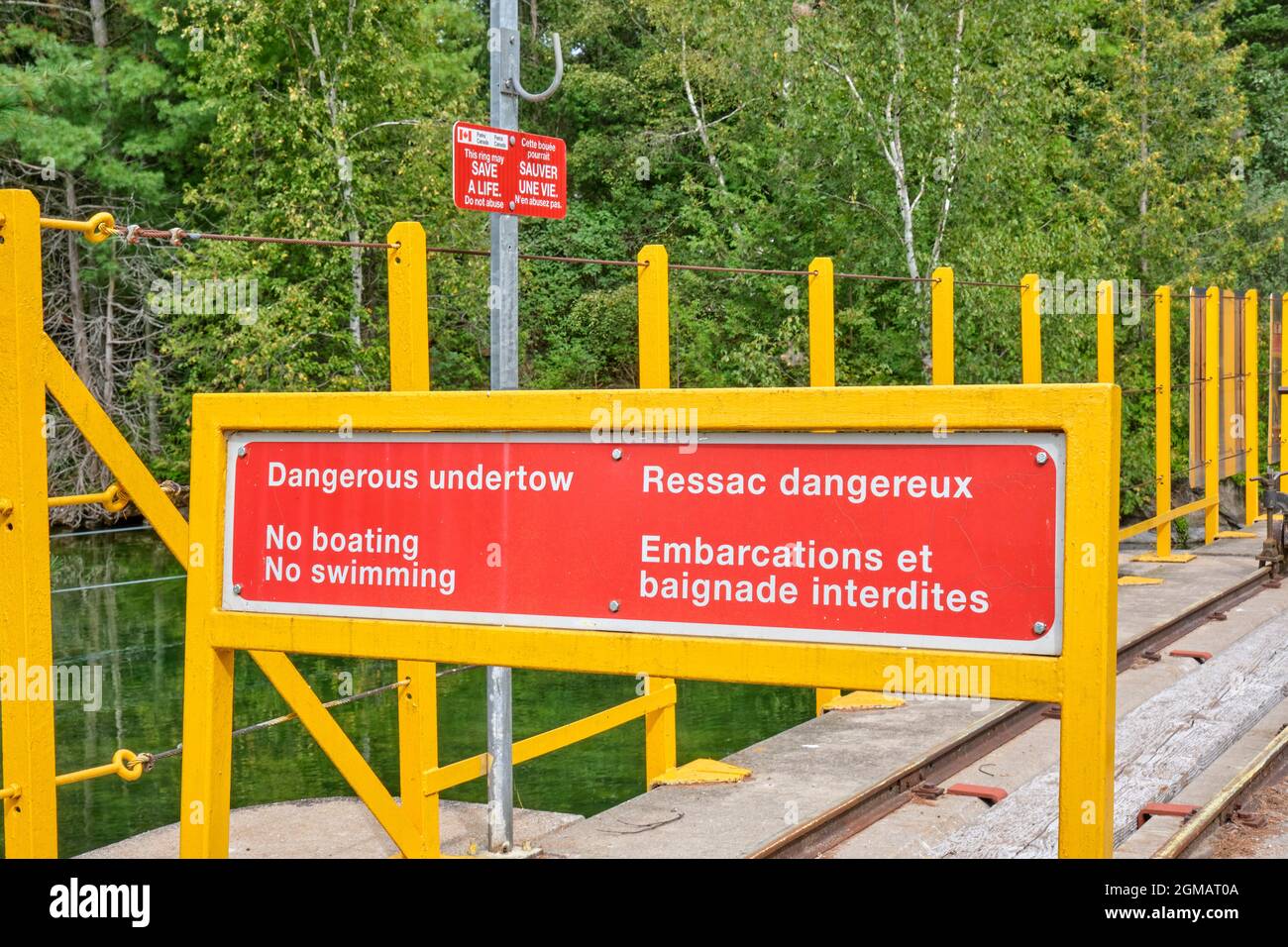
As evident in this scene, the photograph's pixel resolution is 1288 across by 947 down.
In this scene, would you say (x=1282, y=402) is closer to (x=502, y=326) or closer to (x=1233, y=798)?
(x=1233, y=798)

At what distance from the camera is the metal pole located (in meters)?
5.89

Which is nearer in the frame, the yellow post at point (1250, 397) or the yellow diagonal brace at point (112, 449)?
the yellow diagonal brace at point (112, 449)

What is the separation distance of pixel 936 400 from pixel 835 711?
21.6ft

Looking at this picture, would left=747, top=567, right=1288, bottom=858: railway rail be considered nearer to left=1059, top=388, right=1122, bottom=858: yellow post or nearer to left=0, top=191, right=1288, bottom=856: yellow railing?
left=0, top=191, right=1288, bottom=856: yellow railing

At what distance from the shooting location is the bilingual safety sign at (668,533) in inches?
86.0

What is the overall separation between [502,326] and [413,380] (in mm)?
888

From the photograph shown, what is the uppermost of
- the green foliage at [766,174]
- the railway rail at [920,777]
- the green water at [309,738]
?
the green foliage at [766,174]

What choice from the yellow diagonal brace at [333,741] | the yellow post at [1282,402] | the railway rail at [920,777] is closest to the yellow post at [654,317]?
the railway rail at [920,777]

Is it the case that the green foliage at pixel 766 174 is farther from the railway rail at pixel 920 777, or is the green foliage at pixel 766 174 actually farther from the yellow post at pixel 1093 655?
the yellow post at pixel 1093 655

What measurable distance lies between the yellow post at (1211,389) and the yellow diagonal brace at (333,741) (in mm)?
11139
